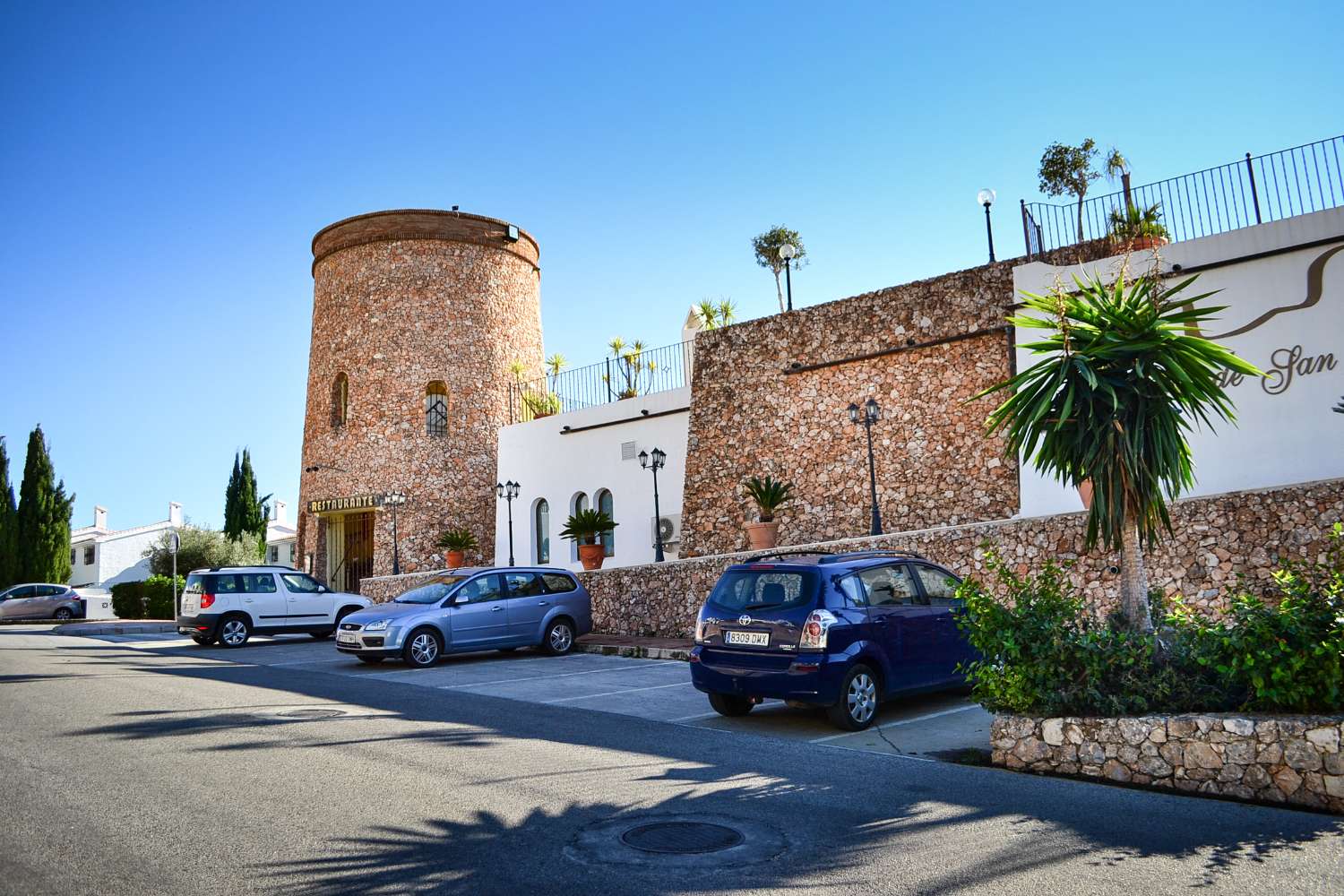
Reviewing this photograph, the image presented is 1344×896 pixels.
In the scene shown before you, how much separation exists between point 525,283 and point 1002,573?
2883 centimetres

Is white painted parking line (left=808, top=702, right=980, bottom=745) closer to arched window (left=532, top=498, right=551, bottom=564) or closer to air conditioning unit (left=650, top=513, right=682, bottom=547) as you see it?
air conditioning unit (left=650, top=513, right=682, bottom=547)

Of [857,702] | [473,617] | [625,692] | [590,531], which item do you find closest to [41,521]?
[590,531]

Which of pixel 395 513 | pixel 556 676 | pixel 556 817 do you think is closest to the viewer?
pixel 556 817

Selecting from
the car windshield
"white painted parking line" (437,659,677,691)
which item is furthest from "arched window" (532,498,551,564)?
"white painted parking line" (437,659,677,691)

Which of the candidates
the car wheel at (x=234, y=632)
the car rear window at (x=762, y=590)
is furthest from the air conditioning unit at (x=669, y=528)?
the car rear window at (x=762, y=590)

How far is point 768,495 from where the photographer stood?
19281mm

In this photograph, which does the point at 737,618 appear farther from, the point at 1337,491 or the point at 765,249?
the point at 765,249

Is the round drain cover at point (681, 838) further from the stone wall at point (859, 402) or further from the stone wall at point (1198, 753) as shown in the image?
the stone wall at point (859, 402)

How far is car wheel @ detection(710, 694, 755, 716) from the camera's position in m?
9.48

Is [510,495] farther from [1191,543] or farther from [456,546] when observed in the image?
[1191,543]

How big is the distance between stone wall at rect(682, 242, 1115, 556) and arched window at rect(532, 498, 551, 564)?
6.10 meters

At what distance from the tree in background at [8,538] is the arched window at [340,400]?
2128cm

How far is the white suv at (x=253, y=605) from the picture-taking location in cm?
1925

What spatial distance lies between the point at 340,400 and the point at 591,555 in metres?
14.5
